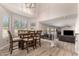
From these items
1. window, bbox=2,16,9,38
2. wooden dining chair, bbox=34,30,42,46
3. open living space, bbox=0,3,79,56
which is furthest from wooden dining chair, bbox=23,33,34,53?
window, bbox=2,16,9,38

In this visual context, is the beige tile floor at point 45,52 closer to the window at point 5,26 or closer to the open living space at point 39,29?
the open living space at point 39,29

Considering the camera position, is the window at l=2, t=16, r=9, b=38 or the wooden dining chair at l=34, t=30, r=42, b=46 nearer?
the window at l=2, t=16, r=9, b=38

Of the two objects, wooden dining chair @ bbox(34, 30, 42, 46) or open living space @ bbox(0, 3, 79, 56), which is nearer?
open living space @ bbox(0, 3, 79, 56)

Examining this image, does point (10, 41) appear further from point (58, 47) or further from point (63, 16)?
point (63, 16)

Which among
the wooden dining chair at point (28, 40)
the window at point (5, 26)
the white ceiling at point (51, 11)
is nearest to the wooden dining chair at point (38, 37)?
the wooden dining chair at point (28, 40)

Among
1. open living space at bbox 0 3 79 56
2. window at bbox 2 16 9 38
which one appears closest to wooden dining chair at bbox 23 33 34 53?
Result: open living space at bbox 0 3 79 56

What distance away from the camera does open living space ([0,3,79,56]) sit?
1.88m

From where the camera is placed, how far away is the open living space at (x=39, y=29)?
1877mm

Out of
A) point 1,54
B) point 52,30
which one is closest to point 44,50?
point 52,30

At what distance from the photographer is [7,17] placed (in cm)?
186

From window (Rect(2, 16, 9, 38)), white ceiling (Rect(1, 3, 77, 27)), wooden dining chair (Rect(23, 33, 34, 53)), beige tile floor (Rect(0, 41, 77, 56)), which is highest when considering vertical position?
white ceiling (Rect(1, 3, 77, 27))

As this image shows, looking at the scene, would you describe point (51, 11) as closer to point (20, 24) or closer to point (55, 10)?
point (55, 10)

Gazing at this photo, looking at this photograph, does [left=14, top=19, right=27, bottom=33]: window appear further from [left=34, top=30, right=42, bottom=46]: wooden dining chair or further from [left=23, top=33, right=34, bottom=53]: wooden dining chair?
[left=34, top=30, right=42, bottom=46]: wooden dining chair

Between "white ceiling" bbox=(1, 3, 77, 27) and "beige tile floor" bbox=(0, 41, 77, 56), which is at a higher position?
"white ceiling" bbox=(1, 3, 77, 27)
